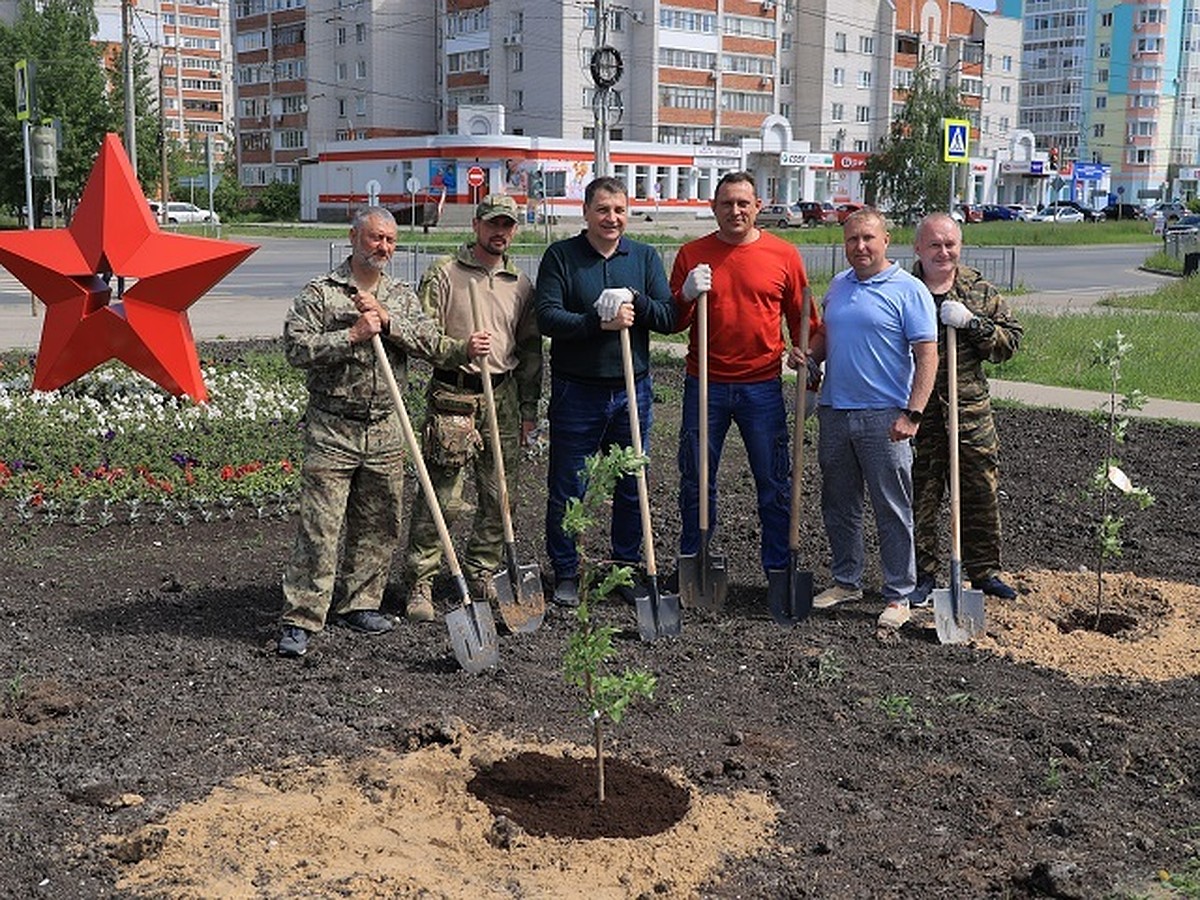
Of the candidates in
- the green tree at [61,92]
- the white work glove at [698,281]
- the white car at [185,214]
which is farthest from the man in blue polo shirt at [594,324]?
the white car at [185,214]

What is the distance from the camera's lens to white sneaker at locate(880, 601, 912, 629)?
20.0 ft

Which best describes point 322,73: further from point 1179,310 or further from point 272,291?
point 1179,310

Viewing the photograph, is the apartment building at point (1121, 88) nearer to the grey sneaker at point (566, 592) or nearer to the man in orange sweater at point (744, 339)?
the man in orange sweater at point (744, 339)

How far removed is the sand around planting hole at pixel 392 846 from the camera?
3.76 metres

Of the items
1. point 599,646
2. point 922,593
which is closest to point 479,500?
point 922,593

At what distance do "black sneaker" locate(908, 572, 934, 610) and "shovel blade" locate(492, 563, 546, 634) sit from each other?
5.61 ft

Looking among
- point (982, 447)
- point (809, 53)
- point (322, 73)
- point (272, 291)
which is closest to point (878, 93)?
point (809, 53)

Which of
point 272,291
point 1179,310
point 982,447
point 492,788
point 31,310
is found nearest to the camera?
point 492,788

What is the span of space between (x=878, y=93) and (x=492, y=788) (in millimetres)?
88718

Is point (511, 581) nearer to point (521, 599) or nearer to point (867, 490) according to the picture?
point (521, 599)

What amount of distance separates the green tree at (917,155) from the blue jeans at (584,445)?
42724mm

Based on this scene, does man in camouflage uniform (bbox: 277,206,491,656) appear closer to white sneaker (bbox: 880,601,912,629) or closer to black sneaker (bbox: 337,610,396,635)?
black sneaker (bbox: 337,610,396,635)

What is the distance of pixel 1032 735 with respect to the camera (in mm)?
4871

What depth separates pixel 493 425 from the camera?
5.88 metres
